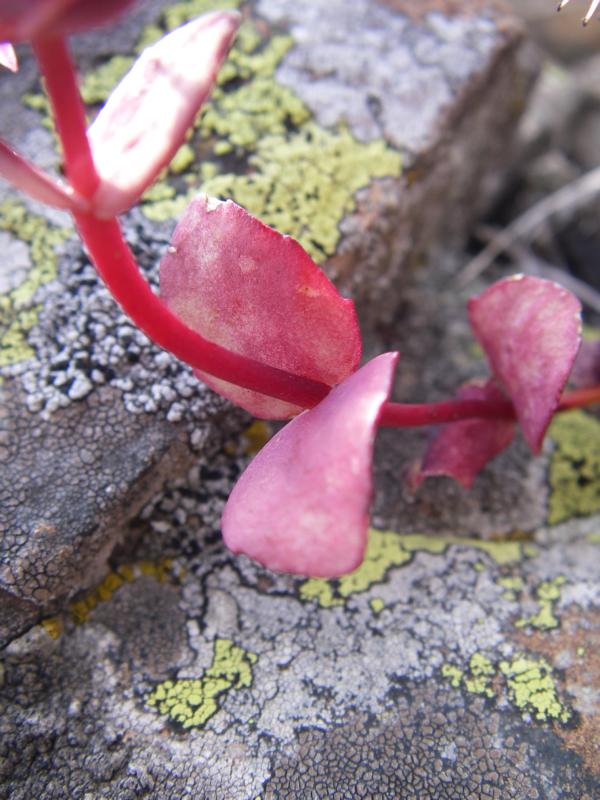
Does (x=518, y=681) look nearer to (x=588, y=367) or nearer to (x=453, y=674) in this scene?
(x=453, y=674)

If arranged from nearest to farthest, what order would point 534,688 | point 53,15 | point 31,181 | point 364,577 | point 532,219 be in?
point 53,15
point 31,181
point 534,688
point 364,577
point 532,219

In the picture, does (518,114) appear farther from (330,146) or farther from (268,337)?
(268,337)

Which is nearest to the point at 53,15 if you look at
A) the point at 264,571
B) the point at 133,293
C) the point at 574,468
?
the point at 133,293

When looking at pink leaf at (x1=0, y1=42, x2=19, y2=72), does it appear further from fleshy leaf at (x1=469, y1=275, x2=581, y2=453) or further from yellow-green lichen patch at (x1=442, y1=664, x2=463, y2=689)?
yellow-green lichen patch at (x1=442, y1=664, x2=463, y2=689)

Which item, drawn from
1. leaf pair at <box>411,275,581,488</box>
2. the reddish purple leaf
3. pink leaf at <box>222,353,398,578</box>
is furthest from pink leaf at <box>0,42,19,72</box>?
the reddish purple leaf

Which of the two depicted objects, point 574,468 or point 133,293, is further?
point 574,468

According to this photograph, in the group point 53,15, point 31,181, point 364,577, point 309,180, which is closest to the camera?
point 53,15
